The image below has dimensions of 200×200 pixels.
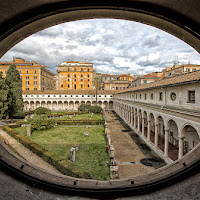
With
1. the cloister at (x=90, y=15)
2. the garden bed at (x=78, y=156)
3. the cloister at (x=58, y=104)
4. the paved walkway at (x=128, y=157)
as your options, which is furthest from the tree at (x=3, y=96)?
the cloister at (x=90, y=15)

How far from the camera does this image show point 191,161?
1.94 meters

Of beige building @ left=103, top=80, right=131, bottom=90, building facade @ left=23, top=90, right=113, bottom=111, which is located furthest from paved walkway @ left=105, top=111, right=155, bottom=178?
beige building @ left=103, top=80, right=131, bottom=90

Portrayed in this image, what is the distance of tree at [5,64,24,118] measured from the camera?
3080 cm

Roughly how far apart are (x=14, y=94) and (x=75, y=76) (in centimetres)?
3665

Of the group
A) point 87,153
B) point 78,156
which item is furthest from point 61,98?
point 78,156

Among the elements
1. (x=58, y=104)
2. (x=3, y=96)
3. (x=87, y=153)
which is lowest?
(x=87, y=153)

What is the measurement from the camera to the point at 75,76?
66.2 meters

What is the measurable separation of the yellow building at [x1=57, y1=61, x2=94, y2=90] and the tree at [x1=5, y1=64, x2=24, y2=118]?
32.6 metres

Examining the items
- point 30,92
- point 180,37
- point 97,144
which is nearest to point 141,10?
point 180,37

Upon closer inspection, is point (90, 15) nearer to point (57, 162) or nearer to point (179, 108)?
point (179, 108)

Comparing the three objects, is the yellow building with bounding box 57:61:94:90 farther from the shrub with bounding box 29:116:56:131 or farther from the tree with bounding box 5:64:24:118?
the shrub with bounding box 29:116:56:131

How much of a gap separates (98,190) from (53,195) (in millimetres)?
565

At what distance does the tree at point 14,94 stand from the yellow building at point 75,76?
3262 centimetres

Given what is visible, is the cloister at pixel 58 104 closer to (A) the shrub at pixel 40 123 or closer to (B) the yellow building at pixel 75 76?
(B) the yellow building at pixel 75 76
